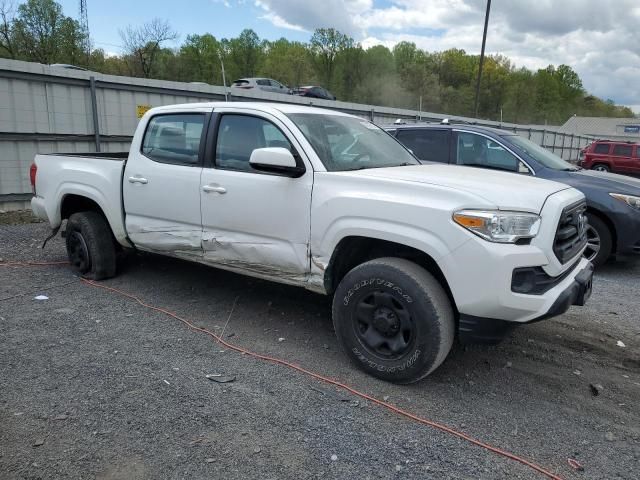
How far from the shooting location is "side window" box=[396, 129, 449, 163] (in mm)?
7266

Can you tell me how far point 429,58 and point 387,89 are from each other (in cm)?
2233

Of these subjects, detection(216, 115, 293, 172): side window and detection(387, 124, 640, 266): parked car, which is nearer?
detection(216, 115, 293, 172): side window

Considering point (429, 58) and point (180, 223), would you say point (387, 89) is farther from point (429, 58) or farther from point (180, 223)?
point (180, 223)

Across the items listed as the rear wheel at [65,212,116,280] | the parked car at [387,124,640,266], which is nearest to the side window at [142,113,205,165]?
the rear wheel at [65,212,116,280]

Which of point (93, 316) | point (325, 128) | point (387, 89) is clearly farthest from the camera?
point (387, 89)

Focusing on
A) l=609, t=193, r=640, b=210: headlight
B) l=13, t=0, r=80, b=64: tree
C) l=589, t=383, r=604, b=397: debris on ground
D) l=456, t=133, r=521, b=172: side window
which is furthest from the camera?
l=13, t=0, r=80, b=64: tree

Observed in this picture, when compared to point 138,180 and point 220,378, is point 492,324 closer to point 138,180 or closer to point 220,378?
point 220,378

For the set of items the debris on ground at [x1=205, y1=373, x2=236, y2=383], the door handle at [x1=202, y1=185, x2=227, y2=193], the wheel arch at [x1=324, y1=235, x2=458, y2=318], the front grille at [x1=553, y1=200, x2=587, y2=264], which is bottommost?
the debris on ground at [x1=205, y1=373, x2=236, y2=383]

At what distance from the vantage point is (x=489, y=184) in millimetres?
3266

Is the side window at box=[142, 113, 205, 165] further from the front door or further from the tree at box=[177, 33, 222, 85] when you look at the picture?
the tree at box=[177, 33, 222, 85]

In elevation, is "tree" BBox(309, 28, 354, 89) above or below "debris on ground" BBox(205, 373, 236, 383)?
above

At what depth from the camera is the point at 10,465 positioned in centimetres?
245

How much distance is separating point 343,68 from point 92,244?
221ft

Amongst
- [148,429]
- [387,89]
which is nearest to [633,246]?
[148,429]
